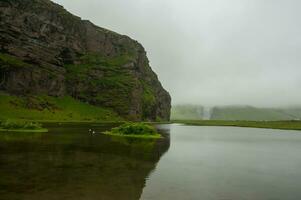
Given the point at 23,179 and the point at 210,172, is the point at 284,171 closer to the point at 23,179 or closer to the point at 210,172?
the point at 210,172

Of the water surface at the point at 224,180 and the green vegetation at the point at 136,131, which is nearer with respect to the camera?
the water surface at the point at 224,180

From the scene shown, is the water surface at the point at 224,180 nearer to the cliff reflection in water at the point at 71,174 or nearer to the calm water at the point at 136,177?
the calm water at the point at 136,177

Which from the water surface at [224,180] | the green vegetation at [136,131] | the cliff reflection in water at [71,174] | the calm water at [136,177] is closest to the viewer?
the cliff reflection in water at [71,174]

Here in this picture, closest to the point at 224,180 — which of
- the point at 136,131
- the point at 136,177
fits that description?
the point at 136,177

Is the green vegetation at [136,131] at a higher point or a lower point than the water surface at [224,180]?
higher

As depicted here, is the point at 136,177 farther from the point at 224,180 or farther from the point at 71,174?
the point at 224,180

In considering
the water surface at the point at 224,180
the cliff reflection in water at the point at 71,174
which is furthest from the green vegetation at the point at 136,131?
the water surface at the point at 224,180

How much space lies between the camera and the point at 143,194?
30859 millimetres

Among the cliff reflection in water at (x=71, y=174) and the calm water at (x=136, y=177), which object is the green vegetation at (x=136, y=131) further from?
the calm water at (x=136, y=177)

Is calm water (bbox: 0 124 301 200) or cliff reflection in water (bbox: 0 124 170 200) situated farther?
calm water (bbox: 0 124 301 200)

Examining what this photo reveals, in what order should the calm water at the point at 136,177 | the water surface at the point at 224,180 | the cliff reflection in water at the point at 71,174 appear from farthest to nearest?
the water surface at the point at 224,180 < the calm water at the point at 136,177 < the cliff reflection in water at the point at 71,174

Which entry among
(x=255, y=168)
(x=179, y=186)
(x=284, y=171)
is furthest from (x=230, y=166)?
(x=179, y=186)

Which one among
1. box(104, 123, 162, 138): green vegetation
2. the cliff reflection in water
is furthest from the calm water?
box(104, 123, 162, 138): green vegetation

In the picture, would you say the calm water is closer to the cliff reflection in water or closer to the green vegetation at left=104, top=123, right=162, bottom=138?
the cliff reflection in water
